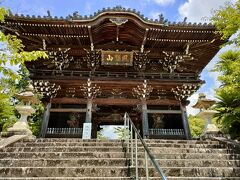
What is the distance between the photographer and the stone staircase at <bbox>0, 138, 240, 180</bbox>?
4602mm

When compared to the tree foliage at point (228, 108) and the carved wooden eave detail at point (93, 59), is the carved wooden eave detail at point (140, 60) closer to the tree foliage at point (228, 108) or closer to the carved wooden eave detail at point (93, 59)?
the carved wooden eave detail at point (93, 59)

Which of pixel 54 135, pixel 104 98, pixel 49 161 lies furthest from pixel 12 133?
pixel 104 98

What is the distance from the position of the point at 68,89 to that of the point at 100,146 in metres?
5.77

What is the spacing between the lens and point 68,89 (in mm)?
11180

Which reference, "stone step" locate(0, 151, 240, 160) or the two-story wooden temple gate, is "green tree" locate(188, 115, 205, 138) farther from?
"stone step" locate(0, 151, 240, 160)

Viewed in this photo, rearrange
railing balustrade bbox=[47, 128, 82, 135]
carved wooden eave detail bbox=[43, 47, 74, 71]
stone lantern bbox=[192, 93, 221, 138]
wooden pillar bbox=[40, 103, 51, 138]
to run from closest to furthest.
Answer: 1. stone lantern bbox=[192, 93, 221, 138]
2. wooden pillar bbox=[40, 103, 51, 138]
3. railing balustrade bbox=[47, 128, 82, 135]
4. carved wooden eave detail bbox=[43, 47, 74, 71]

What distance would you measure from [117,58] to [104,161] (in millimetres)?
7087

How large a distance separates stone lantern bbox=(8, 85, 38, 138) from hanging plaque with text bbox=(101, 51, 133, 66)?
4176 millimetres

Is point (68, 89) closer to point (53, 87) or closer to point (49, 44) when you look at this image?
point (53, 87)

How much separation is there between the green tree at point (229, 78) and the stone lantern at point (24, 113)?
24.2ft

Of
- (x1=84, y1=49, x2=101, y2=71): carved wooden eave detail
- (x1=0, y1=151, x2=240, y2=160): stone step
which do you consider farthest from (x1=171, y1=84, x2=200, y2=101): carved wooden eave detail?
(x1=0, y1=151, x2=240, y2=160): stone step

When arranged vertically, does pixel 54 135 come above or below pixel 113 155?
above

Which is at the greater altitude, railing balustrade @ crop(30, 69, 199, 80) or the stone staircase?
railing balustrade @ crop(30, 69, 199, 80)

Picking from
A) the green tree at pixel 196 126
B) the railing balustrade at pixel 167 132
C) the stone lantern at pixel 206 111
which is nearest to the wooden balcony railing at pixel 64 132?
the railing balustrade at pixel 167 132
